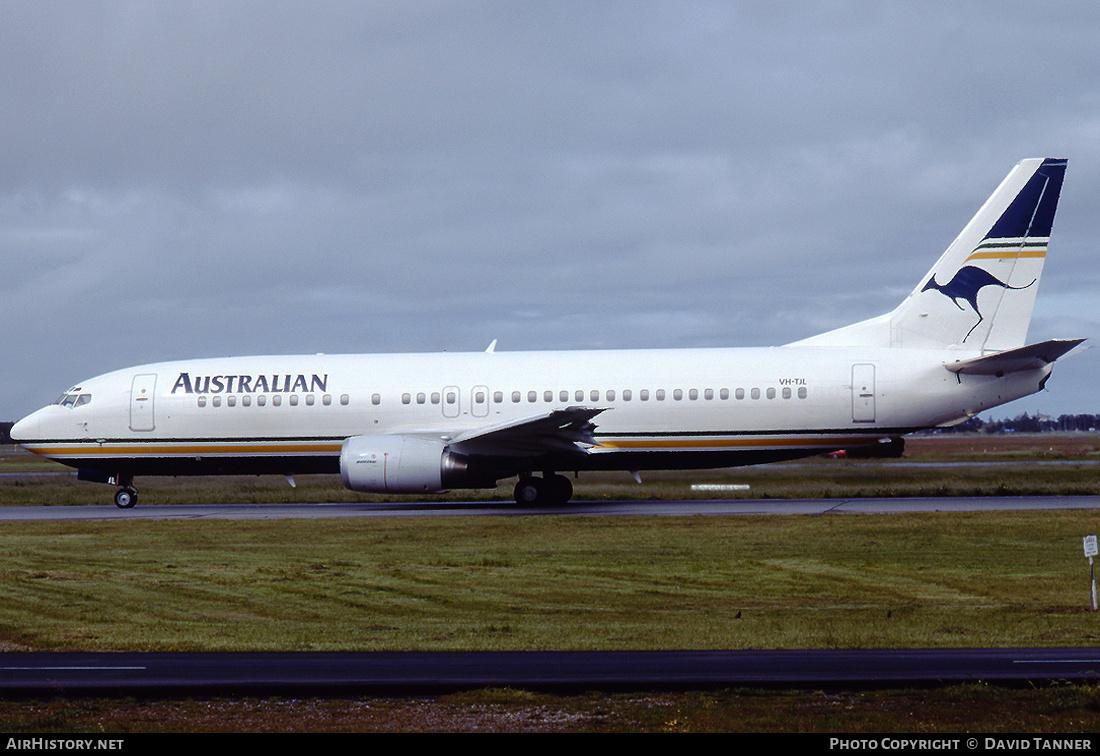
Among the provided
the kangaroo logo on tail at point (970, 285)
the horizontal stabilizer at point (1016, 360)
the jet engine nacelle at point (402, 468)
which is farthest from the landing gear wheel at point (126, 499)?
the kangaroo logo on tail at point (970, 285)

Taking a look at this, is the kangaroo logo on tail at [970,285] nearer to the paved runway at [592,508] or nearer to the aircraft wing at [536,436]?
the paved runway at [592,508]

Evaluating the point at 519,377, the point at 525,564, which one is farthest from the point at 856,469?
the point at 525,564

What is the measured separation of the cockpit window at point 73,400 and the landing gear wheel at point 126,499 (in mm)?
2749

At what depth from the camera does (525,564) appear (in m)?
18.1

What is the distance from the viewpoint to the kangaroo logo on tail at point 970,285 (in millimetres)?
27594

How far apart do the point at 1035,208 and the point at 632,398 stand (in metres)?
11.2

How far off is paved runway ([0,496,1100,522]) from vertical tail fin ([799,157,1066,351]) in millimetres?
4129

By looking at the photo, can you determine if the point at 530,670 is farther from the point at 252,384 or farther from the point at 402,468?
the point at 252,384

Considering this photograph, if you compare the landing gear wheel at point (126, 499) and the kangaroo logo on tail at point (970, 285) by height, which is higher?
the kangaroo logo on tail at point (970, 285)

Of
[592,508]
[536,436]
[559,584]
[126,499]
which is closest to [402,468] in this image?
[536,436]

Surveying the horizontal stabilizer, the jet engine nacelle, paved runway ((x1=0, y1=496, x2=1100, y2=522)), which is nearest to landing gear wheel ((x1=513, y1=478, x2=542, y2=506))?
paved runway ((x1=0, y1=496, x2=1100, y2=522))

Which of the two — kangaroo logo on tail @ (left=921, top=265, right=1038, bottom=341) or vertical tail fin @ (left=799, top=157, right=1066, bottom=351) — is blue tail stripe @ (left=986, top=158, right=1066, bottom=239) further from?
kangaroo logo on tail @ (left=921, top=265, right=1038, bottom=341)

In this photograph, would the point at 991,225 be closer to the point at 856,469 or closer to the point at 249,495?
the point at 856,469

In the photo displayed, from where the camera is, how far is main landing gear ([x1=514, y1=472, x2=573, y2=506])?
2850cm
